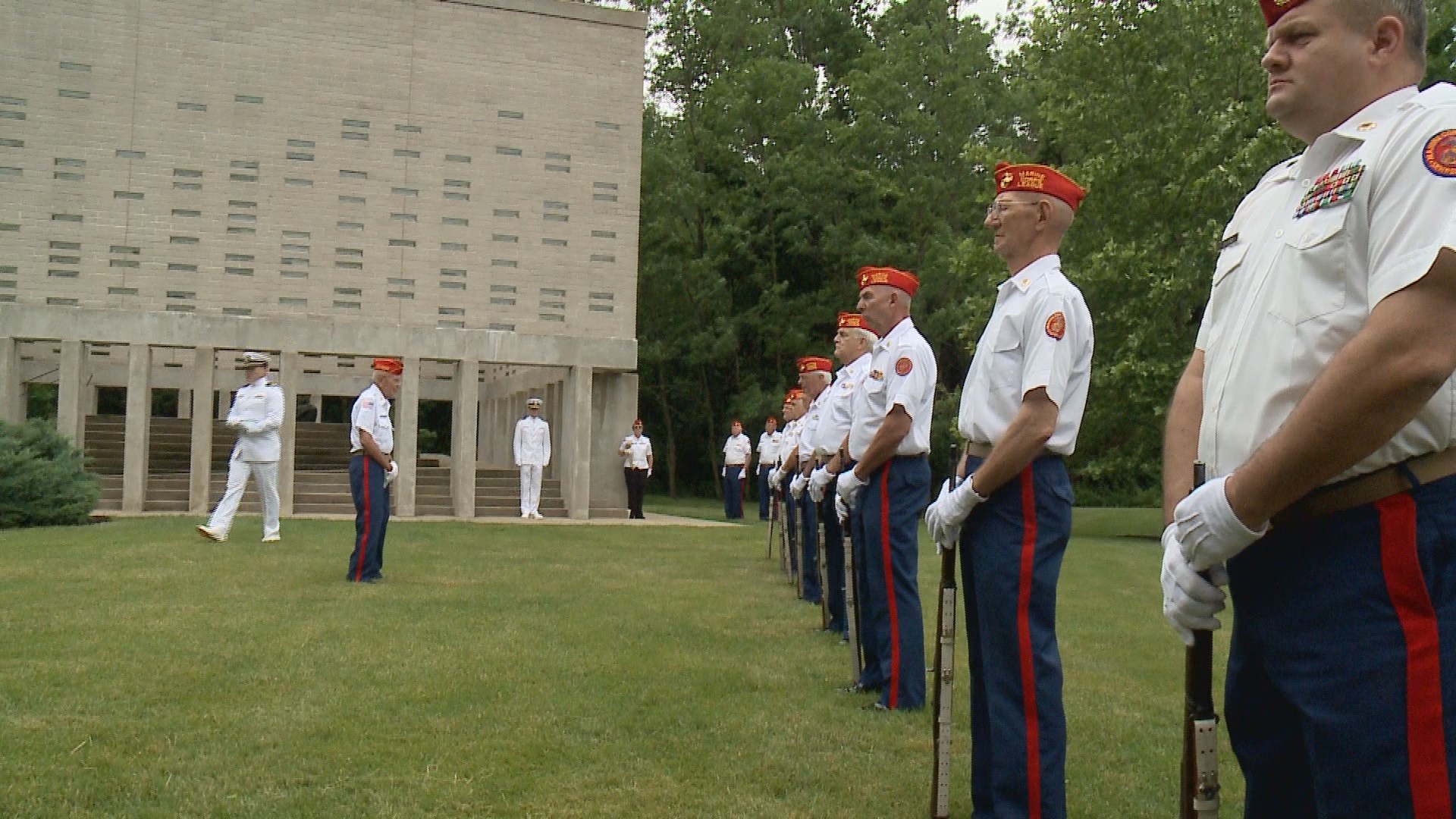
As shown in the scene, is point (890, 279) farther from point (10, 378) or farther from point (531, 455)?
point (10, 378)

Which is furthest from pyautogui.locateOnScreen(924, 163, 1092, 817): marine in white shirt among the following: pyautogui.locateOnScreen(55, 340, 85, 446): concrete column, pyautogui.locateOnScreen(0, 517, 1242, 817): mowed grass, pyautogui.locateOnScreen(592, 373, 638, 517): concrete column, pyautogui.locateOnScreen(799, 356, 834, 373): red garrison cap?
pyautogui.locateOnScreen(592, 373, 638, 517): concrete column

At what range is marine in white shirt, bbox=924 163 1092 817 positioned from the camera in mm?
4457

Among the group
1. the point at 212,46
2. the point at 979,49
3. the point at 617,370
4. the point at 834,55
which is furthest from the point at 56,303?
the point at 834,55

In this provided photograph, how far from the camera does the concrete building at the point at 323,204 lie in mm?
24469

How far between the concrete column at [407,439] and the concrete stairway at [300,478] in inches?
29.1

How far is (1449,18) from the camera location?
24.7 meters

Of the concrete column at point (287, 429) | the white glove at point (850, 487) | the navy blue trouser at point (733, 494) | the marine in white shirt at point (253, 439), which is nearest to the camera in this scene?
the white glove at point (850, 487)

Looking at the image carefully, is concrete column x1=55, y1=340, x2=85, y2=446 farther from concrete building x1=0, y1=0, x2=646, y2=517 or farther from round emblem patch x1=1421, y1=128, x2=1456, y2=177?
round emblem patch x1=1421, y1=128, x2=1456, y2=177

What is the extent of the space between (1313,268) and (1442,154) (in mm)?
286

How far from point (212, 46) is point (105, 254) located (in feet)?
14.5

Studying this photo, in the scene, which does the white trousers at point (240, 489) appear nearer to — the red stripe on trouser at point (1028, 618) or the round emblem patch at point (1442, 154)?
the red stripe on trouser at point (1028, 618)

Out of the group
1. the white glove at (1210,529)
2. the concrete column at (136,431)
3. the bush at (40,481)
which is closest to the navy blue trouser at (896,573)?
the white glove at (1210,529)

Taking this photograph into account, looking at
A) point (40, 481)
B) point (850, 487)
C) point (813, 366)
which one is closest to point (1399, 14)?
point (850, 487)

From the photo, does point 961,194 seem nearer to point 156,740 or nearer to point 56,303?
point 56,303
